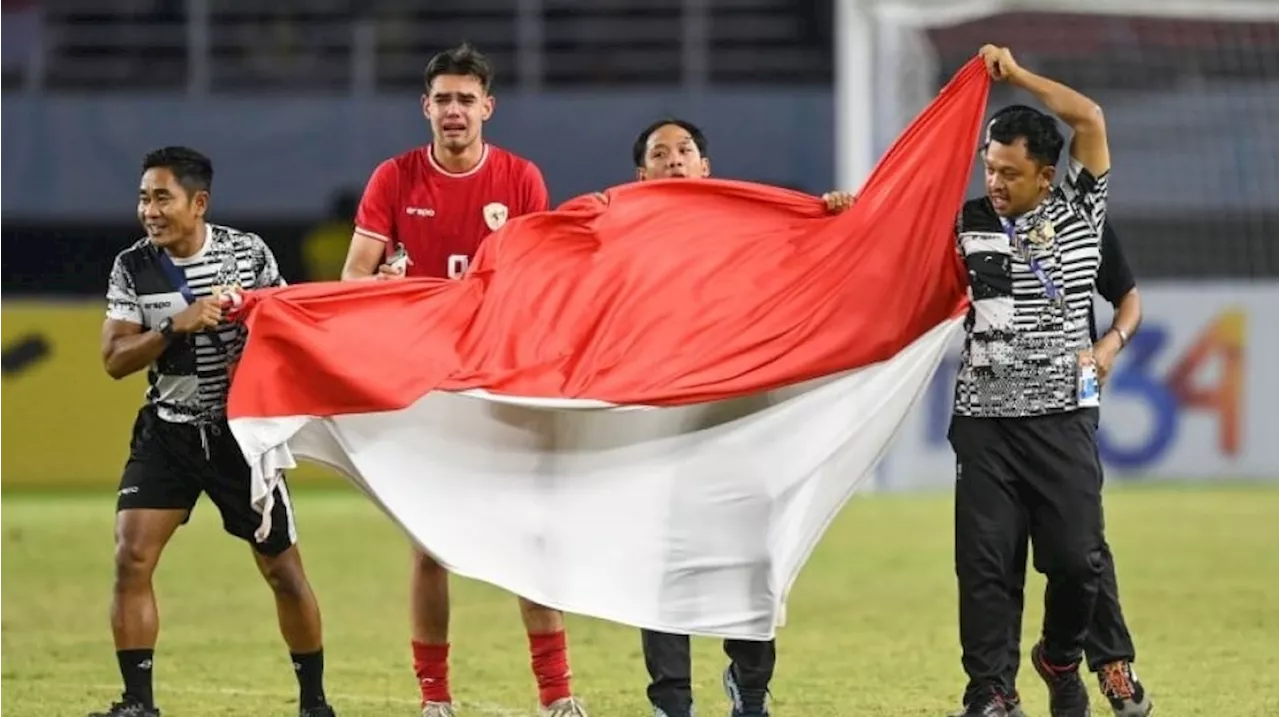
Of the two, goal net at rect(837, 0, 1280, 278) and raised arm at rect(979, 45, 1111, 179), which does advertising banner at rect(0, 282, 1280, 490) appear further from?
raised arm at rect(979, 45, 1111, 179)

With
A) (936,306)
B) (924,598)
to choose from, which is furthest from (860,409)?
(924,598)

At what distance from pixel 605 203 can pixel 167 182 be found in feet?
4.92

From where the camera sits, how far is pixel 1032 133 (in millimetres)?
7750

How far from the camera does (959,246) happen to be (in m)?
7.98

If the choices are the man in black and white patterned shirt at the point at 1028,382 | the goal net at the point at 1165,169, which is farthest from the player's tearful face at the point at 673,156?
the goal net at the point at 1165,169

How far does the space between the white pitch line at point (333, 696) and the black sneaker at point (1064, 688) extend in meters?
1.97

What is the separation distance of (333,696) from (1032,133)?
3.66 m

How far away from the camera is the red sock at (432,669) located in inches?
340

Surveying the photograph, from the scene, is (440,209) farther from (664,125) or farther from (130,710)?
(130,710)

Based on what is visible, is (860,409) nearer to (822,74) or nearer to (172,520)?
(172,520)

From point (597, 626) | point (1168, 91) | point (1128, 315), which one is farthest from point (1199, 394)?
point (1128, 315)

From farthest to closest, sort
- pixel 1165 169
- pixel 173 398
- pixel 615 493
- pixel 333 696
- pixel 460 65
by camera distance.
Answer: pixel 1165 169, pixel 333 696, pixel 460 65, pixel 173 398, pixel 615 493

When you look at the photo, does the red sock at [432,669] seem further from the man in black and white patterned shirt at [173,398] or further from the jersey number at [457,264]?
the jersey number at [457,264]

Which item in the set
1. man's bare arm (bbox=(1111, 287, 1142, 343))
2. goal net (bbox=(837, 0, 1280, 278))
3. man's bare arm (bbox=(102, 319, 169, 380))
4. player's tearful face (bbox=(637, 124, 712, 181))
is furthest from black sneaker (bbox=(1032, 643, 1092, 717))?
goal net (bbox=(837, 0, 1280, 278))
